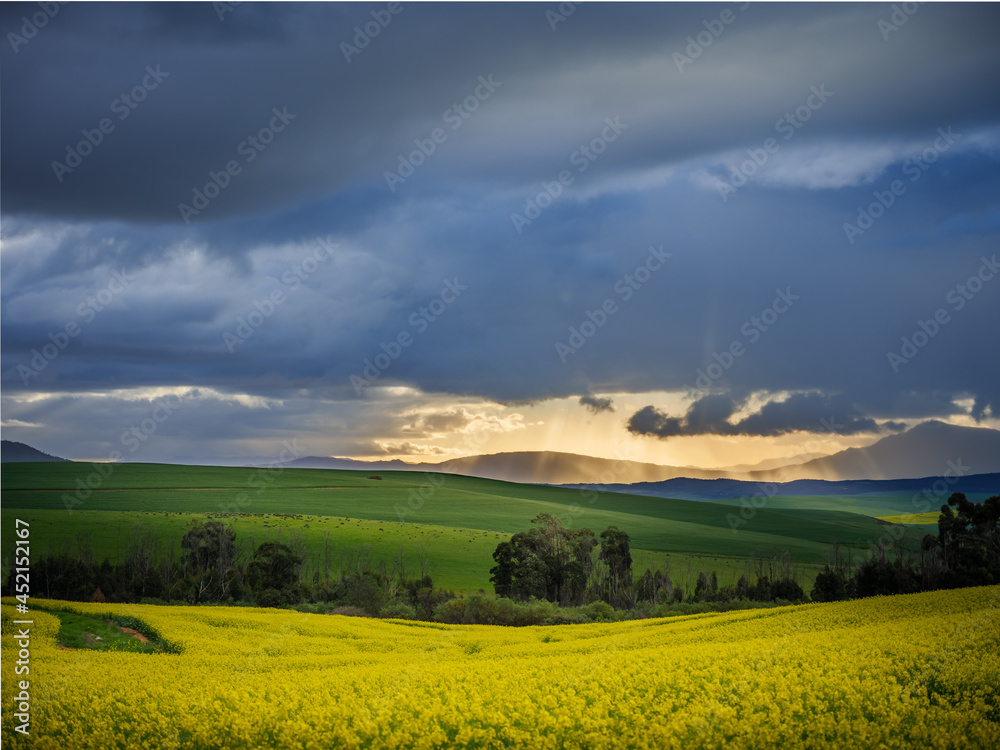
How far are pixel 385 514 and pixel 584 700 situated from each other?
12488 centimetres

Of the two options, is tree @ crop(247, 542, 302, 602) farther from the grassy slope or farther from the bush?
the grassy slope

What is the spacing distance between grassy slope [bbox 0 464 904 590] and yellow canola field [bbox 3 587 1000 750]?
6845 cm

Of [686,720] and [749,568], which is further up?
[686,720]

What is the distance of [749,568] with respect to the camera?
351ft

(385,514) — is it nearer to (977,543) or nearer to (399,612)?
(399,612)

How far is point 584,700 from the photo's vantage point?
13.2 metres

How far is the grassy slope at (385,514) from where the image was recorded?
100875 millimetres

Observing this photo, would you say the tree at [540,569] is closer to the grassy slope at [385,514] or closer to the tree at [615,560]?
the tree at [615,560]

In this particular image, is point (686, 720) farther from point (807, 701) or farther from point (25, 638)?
point (25, 638)

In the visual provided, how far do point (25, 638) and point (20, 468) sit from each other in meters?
174

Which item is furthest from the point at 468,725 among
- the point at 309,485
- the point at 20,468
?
A: the point at 20,468

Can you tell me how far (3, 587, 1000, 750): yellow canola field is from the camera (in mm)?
11953

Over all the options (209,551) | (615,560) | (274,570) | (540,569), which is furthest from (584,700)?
(209,551)

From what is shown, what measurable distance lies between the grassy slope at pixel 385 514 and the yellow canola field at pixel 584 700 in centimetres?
6845
